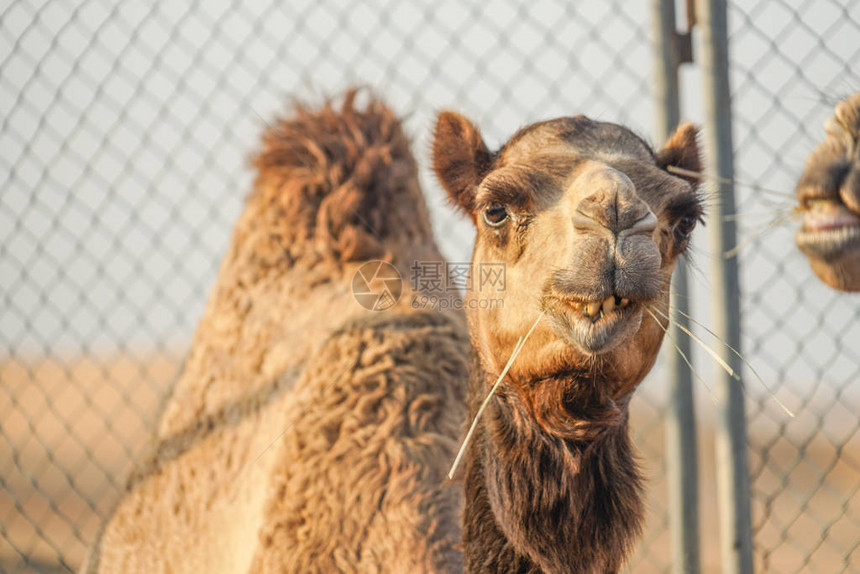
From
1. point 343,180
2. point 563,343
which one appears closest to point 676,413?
point 563,343

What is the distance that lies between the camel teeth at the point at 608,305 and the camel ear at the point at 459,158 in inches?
24.4

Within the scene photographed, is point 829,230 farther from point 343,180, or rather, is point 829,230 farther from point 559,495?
point 343,180

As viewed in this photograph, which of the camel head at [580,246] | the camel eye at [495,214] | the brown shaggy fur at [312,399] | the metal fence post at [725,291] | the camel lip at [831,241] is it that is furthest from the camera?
the metal fence post at [725,291]

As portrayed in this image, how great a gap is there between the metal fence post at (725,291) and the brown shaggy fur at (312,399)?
783mm

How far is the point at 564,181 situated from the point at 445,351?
1.01 meters

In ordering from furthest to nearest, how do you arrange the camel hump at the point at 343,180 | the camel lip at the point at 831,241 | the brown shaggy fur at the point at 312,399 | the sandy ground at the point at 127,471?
the sandy ground at the point at 127,471, the camel hump at the point at 343,180, the brown shaggy fur at the point at 312,399, the camel lip at the point at 831,241

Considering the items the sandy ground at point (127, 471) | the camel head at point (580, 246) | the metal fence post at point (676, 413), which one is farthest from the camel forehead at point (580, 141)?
the sandy ground at point (127, 471)

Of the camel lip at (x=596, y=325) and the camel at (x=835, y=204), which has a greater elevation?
the camel at (x=835, y=204)

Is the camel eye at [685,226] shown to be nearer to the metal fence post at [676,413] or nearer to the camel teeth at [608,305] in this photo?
the camel teeth at [608,305]

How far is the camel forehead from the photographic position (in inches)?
69.4

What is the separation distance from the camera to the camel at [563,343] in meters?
1.50

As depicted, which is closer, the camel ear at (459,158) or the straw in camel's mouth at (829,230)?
the straw in camel's mouth at (829,230)

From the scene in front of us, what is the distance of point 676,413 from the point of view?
2438mm

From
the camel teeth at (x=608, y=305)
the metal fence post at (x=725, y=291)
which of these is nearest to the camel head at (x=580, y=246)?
the camel teeth at (x=608, y=305)
